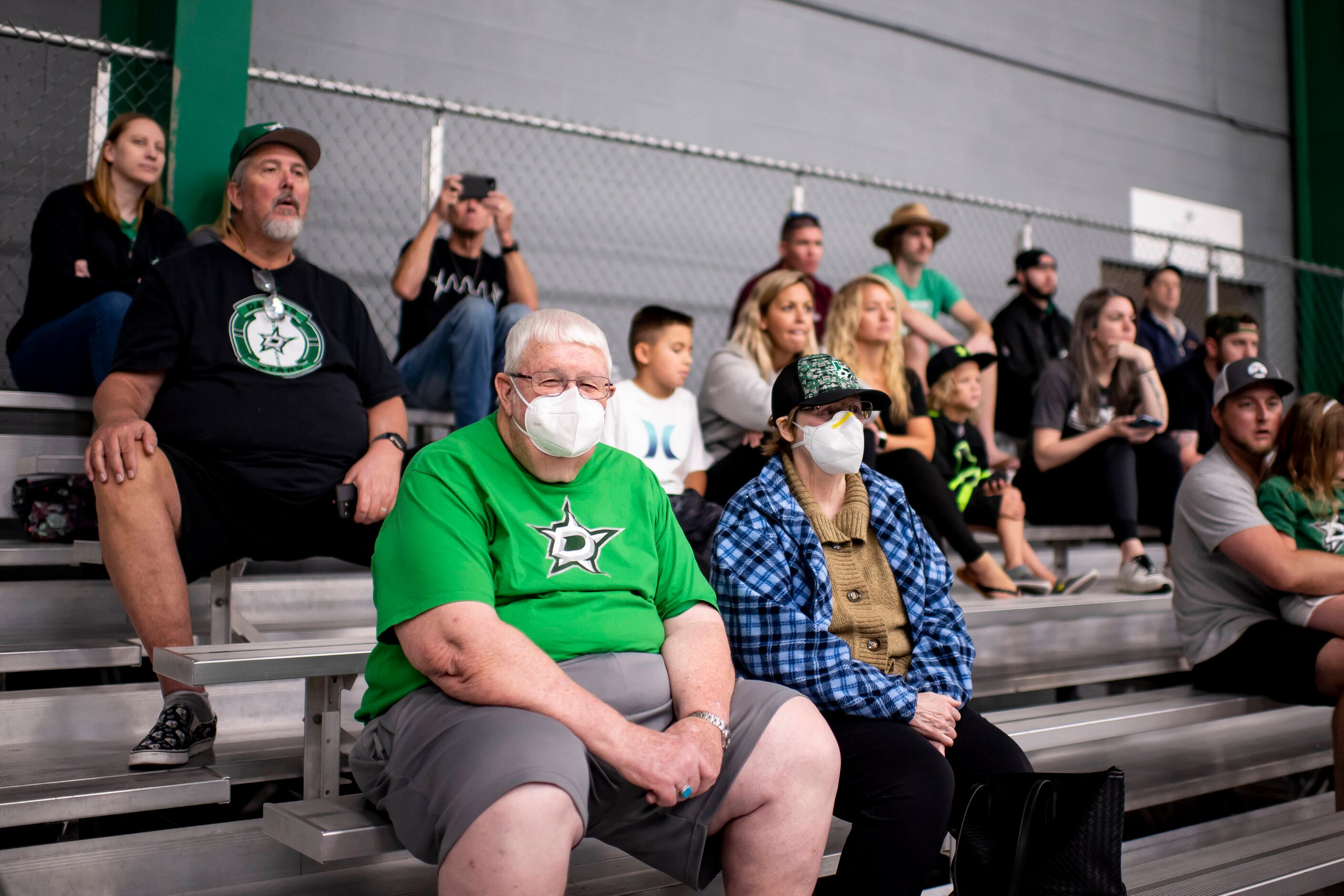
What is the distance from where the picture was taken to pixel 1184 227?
7.48 m

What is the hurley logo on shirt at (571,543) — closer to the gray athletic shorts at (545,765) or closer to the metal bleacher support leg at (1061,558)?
the gray athletic shorts at (545,765)

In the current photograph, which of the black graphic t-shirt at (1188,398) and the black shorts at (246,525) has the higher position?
the black graphic t-shirt at (1188,398)

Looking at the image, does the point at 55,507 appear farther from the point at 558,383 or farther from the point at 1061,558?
the point at 1061,558

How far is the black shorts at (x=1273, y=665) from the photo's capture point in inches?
102

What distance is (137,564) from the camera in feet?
6.41

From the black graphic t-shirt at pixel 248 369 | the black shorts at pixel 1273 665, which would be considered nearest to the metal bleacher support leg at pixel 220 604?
the black graphic t-shirt at pixel 248 369

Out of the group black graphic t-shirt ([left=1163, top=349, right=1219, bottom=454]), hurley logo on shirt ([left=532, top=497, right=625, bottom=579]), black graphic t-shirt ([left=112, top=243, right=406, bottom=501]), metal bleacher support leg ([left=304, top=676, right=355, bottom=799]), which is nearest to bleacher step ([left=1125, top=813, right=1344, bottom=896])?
hurley logo on shirt ([left=532, top=497, right=625, bottom=579])

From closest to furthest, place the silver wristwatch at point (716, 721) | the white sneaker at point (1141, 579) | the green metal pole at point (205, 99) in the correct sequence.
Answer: the silver wristwatch at point (716, 721) < the green metal pole at point (205, 99) < the white sneaker at point (1141, 579)

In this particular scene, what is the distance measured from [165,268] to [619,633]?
1425mm

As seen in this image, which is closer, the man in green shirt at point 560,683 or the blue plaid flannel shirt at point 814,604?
the man in green shirt at point 560,683

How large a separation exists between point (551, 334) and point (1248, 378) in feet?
6.55

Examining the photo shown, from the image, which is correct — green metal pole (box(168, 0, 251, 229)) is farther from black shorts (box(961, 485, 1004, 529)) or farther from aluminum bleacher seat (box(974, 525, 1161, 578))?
aluminum bleacher seat (box(974, 525, 1161, 578))

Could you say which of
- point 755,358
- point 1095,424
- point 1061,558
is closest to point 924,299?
point 1095,424

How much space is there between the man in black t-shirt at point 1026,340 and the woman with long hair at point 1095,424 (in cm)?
57
